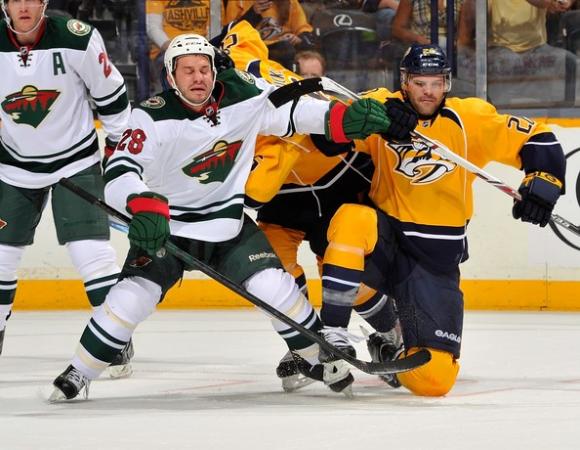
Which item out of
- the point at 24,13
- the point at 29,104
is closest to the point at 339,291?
the point at 29,104

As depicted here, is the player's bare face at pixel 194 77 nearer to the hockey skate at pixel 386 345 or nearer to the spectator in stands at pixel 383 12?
the hockey skate at pixel 386 345

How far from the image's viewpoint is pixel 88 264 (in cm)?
429

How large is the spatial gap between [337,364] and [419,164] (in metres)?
0.63

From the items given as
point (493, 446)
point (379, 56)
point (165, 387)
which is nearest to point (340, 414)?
point (493, 446)

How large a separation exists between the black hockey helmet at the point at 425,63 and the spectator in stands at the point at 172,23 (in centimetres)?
287

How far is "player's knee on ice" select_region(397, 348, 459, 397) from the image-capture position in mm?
3785

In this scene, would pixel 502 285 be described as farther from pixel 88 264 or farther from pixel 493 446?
pixel 493 446

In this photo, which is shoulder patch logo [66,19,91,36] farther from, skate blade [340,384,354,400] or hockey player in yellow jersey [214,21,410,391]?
skate blade [340,384,354,400]

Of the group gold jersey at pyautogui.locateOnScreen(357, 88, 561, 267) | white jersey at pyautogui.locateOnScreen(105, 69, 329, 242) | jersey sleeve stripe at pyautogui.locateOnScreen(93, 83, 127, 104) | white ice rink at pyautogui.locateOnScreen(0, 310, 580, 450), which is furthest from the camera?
jersey sleeve stripe at pyautogui.locateOnScreen(93, 83, 127, 104)

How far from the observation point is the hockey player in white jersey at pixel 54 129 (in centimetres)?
425

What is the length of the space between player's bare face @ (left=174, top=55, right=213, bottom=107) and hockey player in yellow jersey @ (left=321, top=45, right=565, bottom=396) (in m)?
0.50

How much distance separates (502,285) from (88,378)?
306cm

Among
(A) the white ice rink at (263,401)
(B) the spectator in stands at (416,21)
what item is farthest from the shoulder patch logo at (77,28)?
(B) the spectator in stands at (416,21)

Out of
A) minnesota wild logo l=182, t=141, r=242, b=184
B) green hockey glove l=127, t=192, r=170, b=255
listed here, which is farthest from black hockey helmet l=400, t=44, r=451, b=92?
green hockey glove l=127, t=192, r=170, b=255
